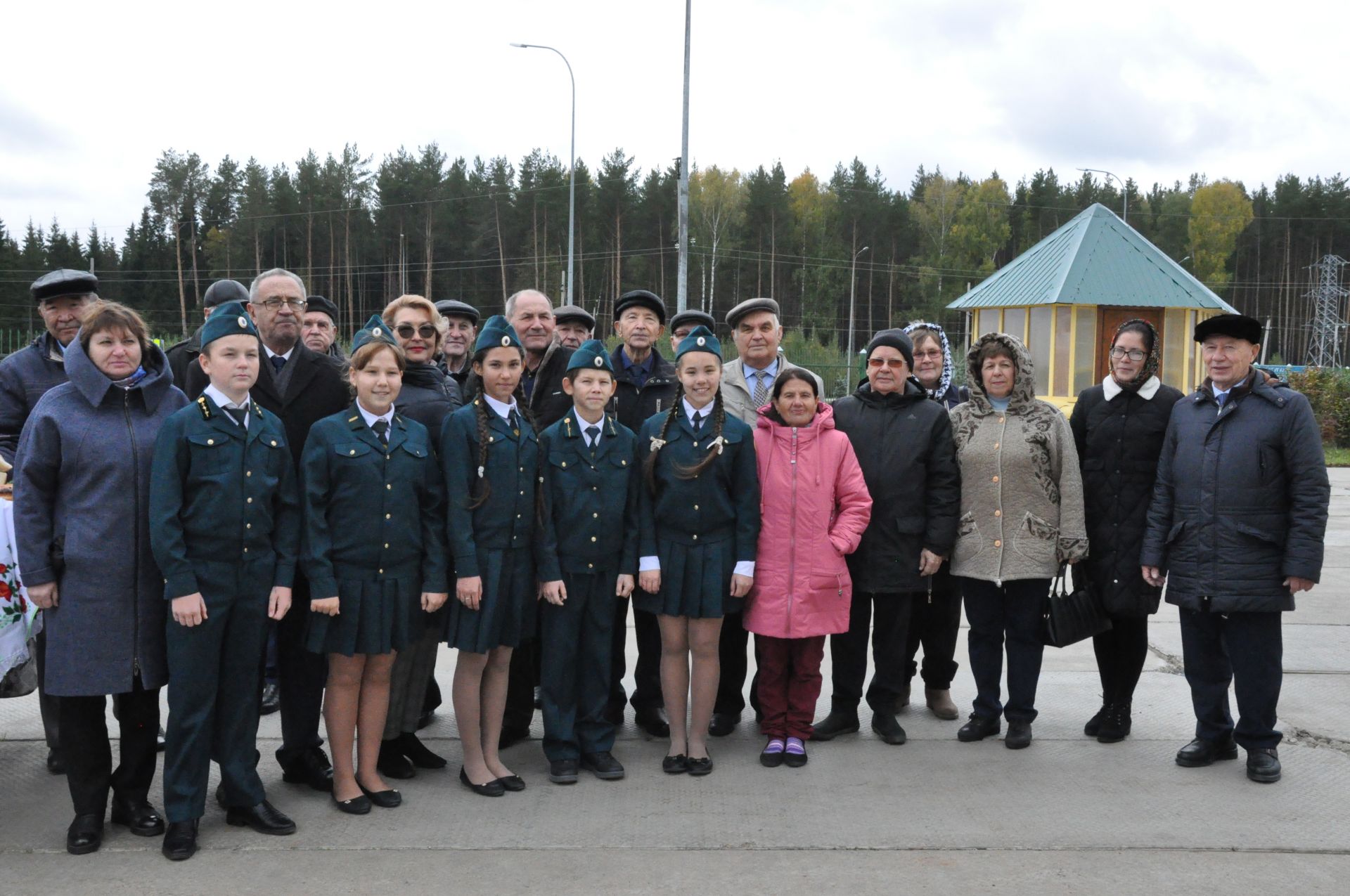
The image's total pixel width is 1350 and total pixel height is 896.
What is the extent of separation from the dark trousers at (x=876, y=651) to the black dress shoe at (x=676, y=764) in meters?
0.94

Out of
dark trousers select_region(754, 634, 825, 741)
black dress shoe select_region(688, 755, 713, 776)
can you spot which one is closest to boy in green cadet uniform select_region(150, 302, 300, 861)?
black dress shoe select_region(688, 755, 713, 776)

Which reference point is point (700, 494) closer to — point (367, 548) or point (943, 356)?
point (367, 548)

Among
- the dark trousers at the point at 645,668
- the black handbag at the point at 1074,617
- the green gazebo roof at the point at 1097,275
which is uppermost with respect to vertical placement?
the green gazebo roof at the point at 1097,275

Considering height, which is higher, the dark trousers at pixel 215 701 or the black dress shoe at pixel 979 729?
the dark trousers at pixel 215 701

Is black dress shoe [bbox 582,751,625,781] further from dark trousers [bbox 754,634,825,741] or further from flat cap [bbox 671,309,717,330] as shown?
flat cap [bbox 671,309,717,330]

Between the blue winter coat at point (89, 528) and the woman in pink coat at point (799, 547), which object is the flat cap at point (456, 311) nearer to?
the woman in pink coat at point (799, 547)

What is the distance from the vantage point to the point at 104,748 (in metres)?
4.18

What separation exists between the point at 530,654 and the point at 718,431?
151 centimetres

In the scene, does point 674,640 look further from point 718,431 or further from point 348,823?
point 348,823

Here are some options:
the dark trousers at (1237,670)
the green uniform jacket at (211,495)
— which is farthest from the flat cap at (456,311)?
the dark trousers at (1237,670)

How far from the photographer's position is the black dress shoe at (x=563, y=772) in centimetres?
486

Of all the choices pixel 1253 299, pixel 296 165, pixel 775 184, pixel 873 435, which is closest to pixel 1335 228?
pixel 1253 299

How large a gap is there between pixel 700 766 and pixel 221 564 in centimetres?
225

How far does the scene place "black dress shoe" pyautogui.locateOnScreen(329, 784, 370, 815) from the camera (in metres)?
4.45
